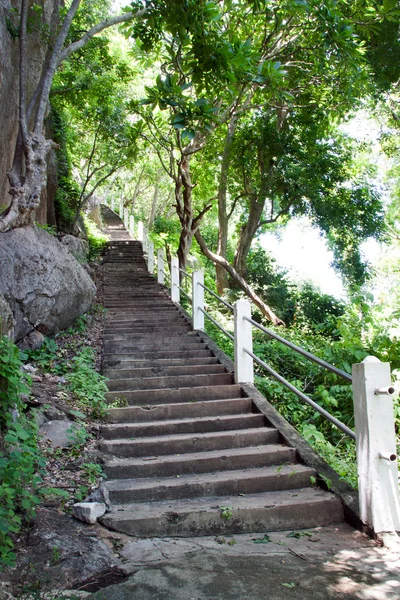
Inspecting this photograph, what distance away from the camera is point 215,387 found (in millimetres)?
6152

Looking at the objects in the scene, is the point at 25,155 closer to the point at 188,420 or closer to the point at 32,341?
the point at 32,341

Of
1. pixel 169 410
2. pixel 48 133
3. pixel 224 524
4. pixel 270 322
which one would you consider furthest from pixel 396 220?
pixel 224 524

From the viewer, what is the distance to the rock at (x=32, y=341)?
6686 millimetres

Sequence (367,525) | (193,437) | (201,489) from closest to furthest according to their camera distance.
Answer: (367,525)
(201,489)
(193,437)

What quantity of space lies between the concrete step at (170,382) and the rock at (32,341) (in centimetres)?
125

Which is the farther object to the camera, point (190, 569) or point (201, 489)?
point (201, 489)

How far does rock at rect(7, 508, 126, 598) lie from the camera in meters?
2.68

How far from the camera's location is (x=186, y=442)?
16.2ft

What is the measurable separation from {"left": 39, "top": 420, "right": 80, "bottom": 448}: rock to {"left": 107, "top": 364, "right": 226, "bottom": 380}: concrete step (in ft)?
6.19

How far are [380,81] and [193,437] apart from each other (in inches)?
415

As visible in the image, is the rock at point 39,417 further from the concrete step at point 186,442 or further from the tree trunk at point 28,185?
the tree trunk at point 28,185

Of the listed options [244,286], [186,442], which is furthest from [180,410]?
[244,286]

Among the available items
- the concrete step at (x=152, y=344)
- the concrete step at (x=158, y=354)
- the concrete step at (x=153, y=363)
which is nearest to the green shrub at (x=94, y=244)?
the concrete step at (x=152, y=344)

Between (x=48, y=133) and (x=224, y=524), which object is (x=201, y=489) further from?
(x=48, y=133)
